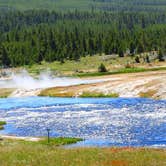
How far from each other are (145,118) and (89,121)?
23.1ft

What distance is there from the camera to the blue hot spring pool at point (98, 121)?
2071 inches

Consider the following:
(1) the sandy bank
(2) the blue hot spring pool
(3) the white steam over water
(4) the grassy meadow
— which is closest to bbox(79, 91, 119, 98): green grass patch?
(1) the sandy bank

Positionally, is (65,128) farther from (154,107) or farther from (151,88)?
→ (151,88)

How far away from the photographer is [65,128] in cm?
6259

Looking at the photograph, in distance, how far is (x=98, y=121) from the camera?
6600cm

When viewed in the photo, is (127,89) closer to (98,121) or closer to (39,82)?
(98,121)

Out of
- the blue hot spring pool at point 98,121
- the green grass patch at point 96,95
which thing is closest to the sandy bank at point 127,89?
the green grass patch at point 96,95

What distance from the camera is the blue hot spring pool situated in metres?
52.6

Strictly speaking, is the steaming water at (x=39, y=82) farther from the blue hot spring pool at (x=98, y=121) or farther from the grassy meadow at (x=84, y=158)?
the grassy meadow at (x=84, y=158)

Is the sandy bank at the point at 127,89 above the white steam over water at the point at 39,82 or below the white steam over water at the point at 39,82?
above

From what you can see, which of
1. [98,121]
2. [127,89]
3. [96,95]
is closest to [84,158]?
[98,121]

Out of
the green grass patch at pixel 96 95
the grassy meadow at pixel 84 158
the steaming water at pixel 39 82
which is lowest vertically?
the steaming water at pixel 39 82

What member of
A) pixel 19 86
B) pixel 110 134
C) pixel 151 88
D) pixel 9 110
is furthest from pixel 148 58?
pixel 110 134

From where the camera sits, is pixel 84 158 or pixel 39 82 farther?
pixel 39 82
